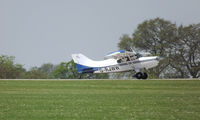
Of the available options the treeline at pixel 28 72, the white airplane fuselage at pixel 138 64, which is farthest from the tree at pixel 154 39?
the white airplane fuselage at pixel 138 64

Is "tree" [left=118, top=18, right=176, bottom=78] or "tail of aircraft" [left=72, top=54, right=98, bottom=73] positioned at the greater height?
"tree" [left=118, top=18, right=176, bottom=78]

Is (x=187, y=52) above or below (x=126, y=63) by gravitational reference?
above

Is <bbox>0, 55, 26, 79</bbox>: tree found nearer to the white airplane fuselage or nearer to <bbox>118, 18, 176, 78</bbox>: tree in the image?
<bbox>118, 18, 176, 78</bbox>: tree

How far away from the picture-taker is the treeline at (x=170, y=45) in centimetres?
6331

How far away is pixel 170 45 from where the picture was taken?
6525 centimetres

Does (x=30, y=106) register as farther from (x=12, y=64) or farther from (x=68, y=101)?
(x=12, y=64)

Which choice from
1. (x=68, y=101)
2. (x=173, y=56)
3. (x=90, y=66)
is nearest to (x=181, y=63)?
(x=173, y=56)

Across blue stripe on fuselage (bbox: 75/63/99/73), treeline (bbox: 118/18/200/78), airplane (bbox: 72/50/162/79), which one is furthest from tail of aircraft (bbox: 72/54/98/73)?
treeline (bbox: 118/18/200/78)

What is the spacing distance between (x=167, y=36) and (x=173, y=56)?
3.68 metres

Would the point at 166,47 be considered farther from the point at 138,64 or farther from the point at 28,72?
the point at 28,72

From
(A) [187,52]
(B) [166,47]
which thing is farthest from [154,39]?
(A) [187,52]

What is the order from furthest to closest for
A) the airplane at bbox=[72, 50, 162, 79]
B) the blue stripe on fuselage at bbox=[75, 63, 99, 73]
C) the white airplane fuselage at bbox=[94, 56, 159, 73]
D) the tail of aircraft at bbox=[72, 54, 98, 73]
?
the tail of aircraft at bbox=[72, 54, 98, 73]
the blue stripe on fuselage at bbox=[75, 63, 99, 73]
the white airplane fuselage at bbox=[94, 56, 159, 73]
the airplane at bbox=[72, 50, 162, 79]

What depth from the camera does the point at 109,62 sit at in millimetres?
41844

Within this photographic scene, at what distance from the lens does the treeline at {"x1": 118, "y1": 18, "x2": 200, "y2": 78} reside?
2492 inches
